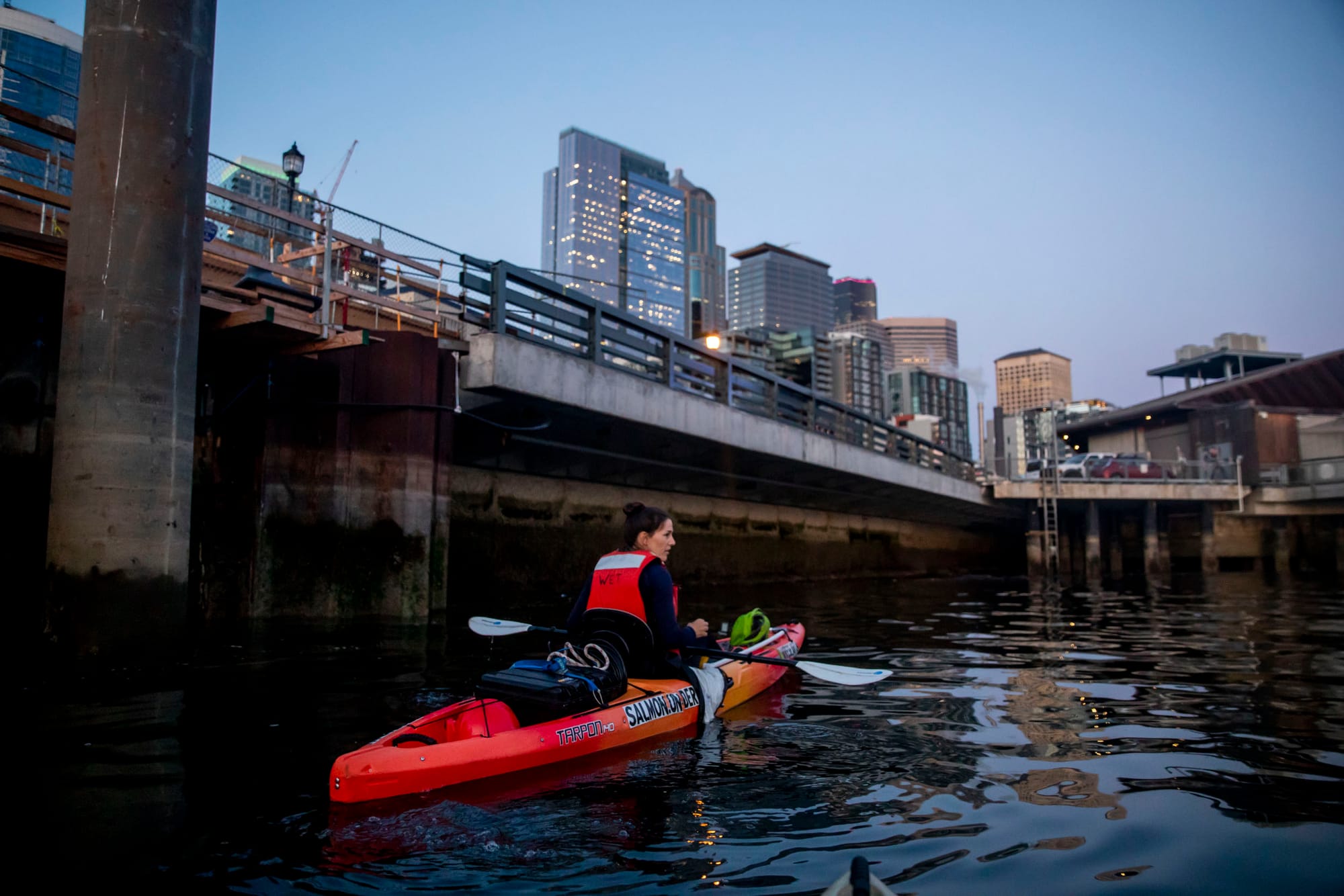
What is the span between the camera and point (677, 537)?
20078 mm

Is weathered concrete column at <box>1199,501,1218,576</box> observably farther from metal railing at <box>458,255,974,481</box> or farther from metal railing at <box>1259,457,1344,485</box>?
metal railing at <box>458,255,974,481</box>

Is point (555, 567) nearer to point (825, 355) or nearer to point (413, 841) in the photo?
point (413, 841)

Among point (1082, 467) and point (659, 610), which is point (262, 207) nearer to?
point (659, 610)

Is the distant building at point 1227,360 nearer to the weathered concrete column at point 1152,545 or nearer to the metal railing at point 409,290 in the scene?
the weathered concrete column at point 1152,545

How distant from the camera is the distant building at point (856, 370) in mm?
166500

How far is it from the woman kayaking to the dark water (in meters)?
0.64

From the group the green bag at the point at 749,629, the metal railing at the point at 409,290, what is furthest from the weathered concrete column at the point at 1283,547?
the green bag at the point at 749,629

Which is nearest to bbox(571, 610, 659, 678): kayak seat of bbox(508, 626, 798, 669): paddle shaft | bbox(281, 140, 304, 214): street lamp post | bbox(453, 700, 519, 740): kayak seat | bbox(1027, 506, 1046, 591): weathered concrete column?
bbox(508, 626, 798, 669): paddle shaft

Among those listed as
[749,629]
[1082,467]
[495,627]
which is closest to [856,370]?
[1082,467]

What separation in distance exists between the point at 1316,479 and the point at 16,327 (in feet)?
126

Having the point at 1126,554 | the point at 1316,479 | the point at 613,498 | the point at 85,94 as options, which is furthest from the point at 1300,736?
the point at 1126,554

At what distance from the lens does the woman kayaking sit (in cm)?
609

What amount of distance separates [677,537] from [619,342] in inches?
251

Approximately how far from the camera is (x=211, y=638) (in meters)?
10.1
